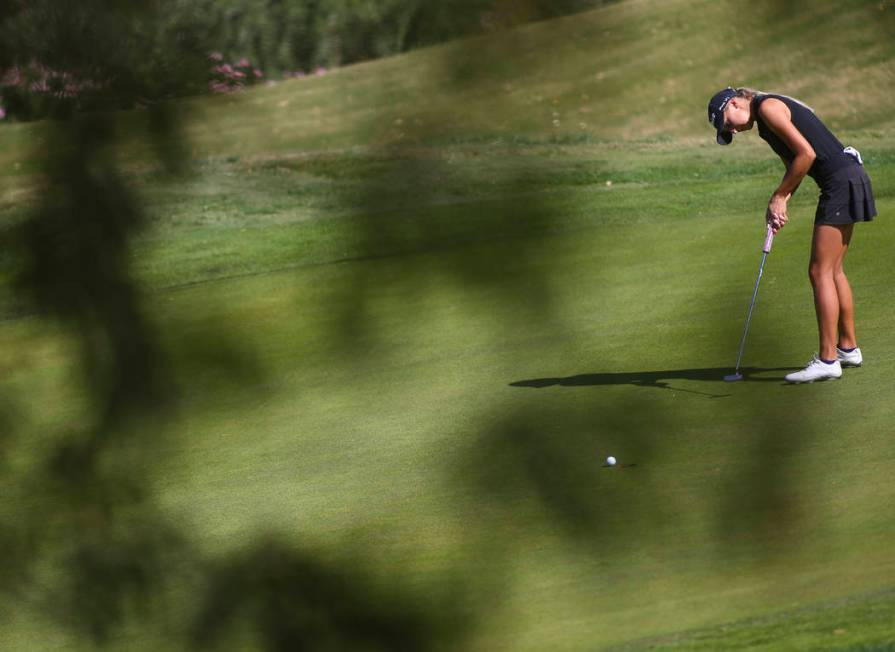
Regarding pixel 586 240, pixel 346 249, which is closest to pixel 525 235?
pixel 586 240

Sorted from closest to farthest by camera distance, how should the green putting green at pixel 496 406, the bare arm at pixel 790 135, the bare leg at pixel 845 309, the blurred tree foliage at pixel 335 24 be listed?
the green putting green at pixel 496 406 < the blurred tree foliage at pixel 335 24 < the bare arm at pixel 790 135 < the bare leg at pixel 845 309

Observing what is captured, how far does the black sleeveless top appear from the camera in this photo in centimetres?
612

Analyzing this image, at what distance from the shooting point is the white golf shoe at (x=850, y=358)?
20.0 ft

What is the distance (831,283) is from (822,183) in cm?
40

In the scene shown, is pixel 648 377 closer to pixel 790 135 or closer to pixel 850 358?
pixel 850 358

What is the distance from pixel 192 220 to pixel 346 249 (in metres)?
3.03

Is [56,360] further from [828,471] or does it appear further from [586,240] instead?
[828,471]

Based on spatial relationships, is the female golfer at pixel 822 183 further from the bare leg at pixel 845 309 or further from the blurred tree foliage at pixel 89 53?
the blurred tree foliage at pixel 89 53

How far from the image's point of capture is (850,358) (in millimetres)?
6117

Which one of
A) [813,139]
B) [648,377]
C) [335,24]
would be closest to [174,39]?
[335,24]

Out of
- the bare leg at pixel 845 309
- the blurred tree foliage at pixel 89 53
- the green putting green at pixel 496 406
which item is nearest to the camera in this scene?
the green putting green at pixel 496 406

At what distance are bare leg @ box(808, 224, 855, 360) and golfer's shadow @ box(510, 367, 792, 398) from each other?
0.27 meters

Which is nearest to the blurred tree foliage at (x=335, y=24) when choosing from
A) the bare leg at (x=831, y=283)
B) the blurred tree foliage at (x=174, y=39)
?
the blurred tree foliage at (x=174, y=39)

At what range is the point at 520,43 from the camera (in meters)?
6.42
